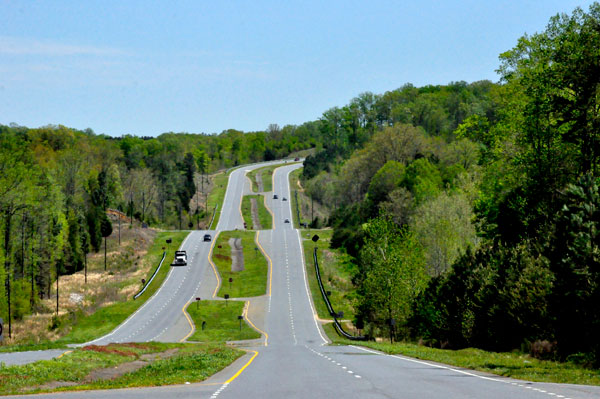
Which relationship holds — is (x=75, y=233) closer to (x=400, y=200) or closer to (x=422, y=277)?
(x=400, y=200)

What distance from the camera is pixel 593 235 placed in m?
25.2

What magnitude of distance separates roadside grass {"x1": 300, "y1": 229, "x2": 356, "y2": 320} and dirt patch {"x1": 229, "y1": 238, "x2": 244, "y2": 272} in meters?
11.3

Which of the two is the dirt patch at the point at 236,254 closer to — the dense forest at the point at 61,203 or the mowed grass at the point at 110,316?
the mowed grass at the point at 110,316

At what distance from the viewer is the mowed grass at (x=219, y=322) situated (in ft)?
224

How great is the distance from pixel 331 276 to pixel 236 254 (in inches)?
873

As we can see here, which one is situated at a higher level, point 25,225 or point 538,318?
point 25,225

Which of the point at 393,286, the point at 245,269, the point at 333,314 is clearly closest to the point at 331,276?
the point at 245,269

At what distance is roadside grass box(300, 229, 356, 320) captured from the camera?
8556 centimetres

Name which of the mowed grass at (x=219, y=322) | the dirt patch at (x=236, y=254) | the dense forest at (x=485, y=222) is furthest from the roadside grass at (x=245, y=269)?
the dense forest at (x=485, y=222)

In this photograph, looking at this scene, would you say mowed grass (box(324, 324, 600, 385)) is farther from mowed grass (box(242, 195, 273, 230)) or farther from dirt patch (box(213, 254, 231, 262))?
mowed grass (box(242, 195, 273, 230))

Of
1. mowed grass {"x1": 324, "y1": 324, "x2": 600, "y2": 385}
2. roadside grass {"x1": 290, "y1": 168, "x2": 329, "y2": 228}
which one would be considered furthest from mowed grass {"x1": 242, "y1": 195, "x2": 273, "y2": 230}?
mowed grass {"x1": 324, "y1": 324, "x2": 600, "y2": 385}

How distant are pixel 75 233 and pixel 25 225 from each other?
2081 cm

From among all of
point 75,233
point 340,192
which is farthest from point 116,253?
point 340,192

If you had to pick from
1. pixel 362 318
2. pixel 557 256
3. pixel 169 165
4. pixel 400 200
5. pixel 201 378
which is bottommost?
pixel 362 318
